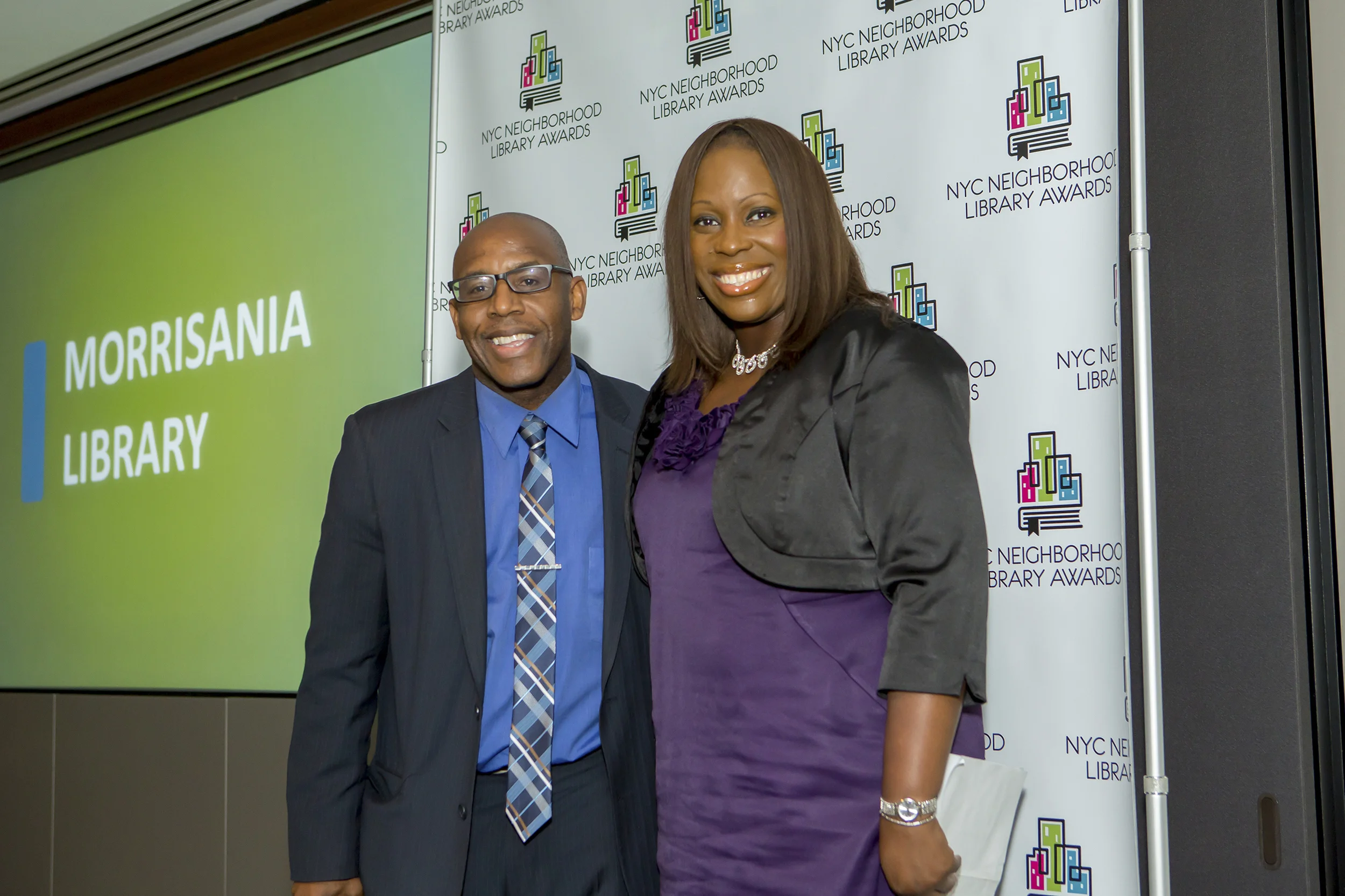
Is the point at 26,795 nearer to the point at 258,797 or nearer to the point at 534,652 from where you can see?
the point at 258,797

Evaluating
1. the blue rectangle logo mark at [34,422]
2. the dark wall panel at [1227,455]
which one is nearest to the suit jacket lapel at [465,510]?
the dark wall panel at [1227,455]

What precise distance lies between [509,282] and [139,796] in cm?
281

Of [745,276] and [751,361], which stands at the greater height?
[745,276]

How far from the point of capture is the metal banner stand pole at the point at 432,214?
9.55 feet

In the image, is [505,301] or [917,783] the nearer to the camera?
[917,783]

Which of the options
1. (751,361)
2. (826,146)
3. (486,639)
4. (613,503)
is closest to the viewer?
(751,361)

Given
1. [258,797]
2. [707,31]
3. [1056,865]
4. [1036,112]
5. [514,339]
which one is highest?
[707,31]

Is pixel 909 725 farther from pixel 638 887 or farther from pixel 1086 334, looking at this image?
pixel 1086 334

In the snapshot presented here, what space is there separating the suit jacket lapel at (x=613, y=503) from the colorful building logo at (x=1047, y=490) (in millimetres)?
708

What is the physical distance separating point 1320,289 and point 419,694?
5.44 ft

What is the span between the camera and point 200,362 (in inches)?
161

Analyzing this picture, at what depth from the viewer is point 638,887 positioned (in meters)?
1.82

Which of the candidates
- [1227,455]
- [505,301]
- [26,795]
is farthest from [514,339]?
[26,795]

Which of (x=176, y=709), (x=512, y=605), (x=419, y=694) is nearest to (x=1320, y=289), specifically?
(x=512, y=605)
